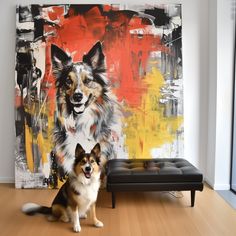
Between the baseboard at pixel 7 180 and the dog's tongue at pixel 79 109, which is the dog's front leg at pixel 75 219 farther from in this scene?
the baseboard at pixel 7 180

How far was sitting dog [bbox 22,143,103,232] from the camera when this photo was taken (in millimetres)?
2689

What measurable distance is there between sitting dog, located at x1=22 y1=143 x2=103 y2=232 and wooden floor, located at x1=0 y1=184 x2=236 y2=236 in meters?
0.09

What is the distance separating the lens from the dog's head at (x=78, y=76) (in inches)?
148

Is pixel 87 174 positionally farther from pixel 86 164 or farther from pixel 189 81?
pixel 189 81

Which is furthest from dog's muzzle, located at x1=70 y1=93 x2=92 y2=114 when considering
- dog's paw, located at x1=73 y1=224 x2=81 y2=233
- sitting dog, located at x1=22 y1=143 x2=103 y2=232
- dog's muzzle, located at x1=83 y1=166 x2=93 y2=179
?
dog's paw, located at x1=73 y1=224 x2=81 y2=233

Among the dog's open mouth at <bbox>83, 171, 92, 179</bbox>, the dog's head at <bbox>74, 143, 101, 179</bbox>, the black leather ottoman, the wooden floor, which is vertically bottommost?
the wooden floor

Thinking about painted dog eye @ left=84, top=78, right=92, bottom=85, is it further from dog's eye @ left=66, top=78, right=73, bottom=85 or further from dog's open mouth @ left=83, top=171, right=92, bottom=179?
dog's open mouth @ left=83, top=171, right=92, bottom=179

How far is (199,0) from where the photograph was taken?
12.6ft

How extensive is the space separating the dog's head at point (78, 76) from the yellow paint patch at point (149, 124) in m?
0.54

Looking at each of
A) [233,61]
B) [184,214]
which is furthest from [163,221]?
[233,61]

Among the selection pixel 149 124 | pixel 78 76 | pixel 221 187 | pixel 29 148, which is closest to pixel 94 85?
pixel 78 76

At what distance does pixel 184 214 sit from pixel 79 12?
264cm

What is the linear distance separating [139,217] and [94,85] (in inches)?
66.9

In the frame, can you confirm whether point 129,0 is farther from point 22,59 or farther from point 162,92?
point 22,59
